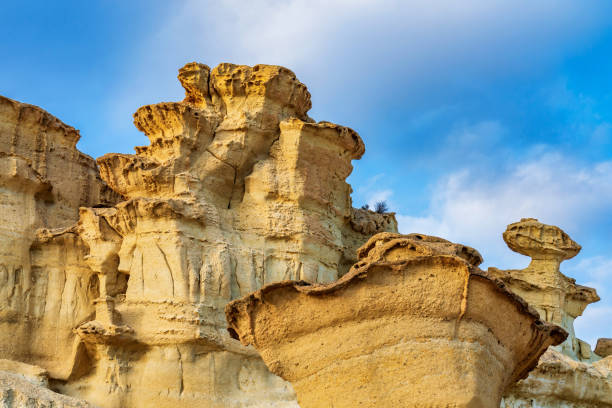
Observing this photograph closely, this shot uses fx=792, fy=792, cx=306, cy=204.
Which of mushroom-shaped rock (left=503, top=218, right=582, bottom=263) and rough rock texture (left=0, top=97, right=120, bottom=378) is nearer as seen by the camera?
rough rock texture (left=0, top=97, right=120, bottom=378)

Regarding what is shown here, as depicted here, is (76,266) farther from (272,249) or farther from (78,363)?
(272,249)

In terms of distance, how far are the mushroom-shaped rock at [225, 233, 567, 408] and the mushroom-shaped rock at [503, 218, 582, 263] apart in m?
11.3

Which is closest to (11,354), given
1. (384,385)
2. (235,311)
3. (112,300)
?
(112,300)

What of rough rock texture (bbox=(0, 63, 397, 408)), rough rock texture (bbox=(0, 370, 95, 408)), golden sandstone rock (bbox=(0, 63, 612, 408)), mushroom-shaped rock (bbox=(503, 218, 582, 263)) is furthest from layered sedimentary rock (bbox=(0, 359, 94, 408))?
mushroom-shaped rock (bbox=(503, 218, 582, 263))

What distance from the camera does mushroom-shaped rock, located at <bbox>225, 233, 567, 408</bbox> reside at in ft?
22.6

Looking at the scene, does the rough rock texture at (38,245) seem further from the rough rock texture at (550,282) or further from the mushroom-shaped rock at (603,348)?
the mushroom-shaped rock at (603,348)

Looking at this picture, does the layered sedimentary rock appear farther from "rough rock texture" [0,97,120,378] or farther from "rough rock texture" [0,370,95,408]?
"rough rock texture" [0,97,120,378]

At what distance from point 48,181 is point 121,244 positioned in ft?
7.76

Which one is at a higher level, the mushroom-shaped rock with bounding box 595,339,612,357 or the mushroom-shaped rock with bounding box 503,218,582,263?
the mushroom-shaped rock with bounding box 503,218,582,263

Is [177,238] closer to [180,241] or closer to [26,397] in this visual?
[180,241]

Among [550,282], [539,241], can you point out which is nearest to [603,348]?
[550,282]

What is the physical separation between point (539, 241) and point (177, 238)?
8703 mm

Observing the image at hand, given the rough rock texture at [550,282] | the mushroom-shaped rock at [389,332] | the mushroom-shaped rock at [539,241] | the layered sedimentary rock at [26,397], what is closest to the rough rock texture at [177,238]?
the layered sedimentary rock at [26,397]

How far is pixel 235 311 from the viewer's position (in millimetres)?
7336
